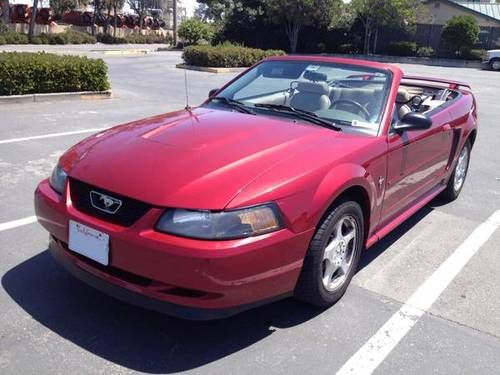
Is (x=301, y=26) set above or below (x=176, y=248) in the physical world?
above

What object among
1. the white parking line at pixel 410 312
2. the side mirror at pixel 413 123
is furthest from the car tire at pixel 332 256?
the side mirror at pixel 413 123

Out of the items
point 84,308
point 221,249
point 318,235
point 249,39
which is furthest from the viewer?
point 249,39

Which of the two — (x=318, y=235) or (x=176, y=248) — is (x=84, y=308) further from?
(x=318, y=235)

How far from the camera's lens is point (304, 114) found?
3988 mm

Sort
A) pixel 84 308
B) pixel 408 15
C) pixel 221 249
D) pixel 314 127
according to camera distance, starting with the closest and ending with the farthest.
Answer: pixel 221 249
pixel 84 308
pixel 314 127
pixel 408 15

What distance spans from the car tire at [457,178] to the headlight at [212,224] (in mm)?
3583

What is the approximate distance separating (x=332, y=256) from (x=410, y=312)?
2.21 ft

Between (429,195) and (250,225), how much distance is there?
2.81m

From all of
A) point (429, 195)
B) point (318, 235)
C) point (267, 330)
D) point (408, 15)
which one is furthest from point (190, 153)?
point (408, 15)

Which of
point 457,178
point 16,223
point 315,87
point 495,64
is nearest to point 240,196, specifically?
point 315,87

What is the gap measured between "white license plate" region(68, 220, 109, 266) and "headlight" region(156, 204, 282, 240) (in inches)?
13.8

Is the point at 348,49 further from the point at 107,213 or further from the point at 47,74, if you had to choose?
Answer: the point at 107,213

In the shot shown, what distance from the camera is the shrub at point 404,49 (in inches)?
1398

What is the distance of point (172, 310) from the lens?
2.80 metres
